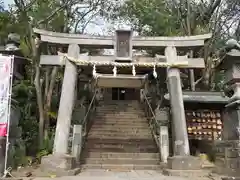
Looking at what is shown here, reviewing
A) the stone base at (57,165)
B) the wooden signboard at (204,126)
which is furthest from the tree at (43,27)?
the wooden signboard at (204,126)

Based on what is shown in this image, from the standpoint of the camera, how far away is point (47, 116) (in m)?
12.8

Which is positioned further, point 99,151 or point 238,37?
point 238,37

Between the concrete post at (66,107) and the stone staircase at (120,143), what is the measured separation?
1.70 meters

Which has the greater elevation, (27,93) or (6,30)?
(6,30)

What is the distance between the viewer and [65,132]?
354 inches

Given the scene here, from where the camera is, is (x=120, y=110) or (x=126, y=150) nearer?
(x=126, y=150)

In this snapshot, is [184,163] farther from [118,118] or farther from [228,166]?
[118,118]

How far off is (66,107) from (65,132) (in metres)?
0.79

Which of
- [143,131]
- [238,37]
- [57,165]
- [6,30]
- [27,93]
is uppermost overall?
[238,37]

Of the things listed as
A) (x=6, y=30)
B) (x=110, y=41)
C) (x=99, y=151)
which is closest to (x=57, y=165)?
(x=99, y=151)

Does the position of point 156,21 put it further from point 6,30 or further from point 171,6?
point 6,30

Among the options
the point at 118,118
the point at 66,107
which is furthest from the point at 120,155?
the point at 118,118

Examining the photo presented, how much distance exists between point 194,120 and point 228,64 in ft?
21.0

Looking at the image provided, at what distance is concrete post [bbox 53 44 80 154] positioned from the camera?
8.83 metres
